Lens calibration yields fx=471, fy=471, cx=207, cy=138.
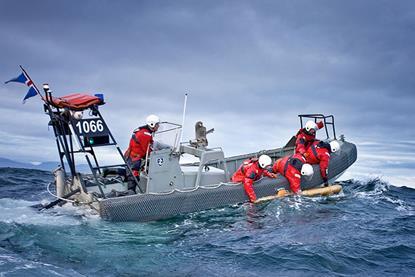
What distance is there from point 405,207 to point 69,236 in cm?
1002

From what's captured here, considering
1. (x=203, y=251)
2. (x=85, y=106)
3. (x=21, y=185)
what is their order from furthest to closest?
(x=21, y=185) < (x=85, y=106) < (x=203, y=251)

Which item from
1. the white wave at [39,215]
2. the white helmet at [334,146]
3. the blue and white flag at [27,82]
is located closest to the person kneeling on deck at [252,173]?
the white helmet at [334,146]

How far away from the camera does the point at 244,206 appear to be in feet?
41.4

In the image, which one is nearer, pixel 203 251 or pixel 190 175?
pixel 203 251

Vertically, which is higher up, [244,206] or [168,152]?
[168,152]

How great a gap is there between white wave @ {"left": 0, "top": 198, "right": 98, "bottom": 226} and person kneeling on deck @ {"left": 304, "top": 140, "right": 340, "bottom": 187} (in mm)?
7051

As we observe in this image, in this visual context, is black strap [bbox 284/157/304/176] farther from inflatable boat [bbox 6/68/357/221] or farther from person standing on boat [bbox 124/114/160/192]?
person standing on boat [bbox 124/114/160/192]

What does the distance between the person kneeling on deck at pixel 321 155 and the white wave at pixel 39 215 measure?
7051 millimetres

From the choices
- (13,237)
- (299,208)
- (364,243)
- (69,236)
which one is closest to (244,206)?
(299,208)

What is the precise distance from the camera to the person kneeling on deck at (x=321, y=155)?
14516 millimetres

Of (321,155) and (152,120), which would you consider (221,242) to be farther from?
(321,155)

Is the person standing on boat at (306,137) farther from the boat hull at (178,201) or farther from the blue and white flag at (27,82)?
the blue and white flag at (27,82)

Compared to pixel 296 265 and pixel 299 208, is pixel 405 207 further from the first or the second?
pixel 296 265

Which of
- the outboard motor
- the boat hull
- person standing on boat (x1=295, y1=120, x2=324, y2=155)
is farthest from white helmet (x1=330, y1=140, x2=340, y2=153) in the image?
the outboard motor
